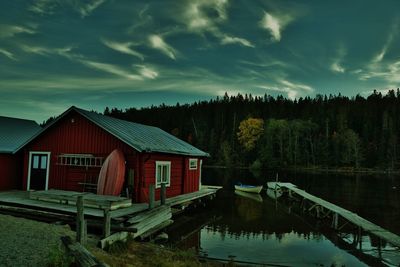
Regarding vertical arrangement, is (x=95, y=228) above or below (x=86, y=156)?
below

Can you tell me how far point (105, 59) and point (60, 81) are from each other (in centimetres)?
503

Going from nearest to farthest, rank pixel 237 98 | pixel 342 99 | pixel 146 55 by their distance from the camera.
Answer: pixel 146 55, pixel 342 99, pixel 237 98

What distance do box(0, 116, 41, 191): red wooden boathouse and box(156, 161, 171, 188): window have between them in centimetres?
879

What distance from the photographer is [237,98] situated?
530ft

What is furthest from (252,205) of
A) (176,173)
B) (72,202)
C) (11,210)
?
(11,210)

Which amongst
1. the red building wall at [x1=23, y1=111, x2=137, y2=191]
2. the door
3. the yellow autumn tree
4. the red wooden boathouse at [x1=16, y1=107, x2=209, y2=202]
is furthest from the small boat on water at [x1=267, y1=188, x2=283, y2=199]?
the yellow autumn tree

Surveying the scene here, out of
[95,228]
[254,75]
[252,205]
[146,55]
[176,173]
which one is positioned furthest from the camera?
[254,75]

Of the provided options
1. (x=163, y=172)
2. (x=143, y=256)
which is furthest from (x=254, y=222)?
(x=143, y=256)

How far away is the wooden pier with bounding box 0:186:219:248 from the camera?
525 inches

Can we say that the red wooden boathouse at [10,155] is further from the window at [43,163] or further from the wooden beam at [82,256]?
the wooden beam at [82,256]

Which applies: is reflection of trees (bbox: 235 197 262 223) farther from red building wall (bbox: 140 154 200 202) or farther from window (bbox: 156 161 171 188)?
window (bbox: 156 161 171 188)

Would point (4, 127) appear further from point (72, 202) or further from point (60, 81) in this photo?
point (72, 202)

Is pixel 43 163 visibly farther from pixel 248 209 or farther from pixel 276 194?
pixel 276 194

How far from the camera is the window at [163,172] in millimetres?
19984
